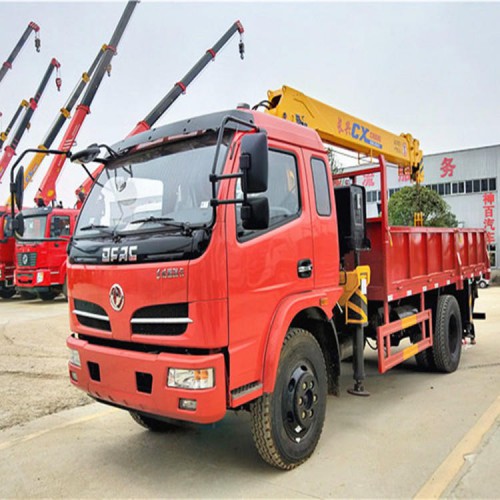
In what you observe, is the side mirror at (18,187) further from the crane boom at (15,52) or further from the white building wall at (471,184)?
the white building wall at (471,184)

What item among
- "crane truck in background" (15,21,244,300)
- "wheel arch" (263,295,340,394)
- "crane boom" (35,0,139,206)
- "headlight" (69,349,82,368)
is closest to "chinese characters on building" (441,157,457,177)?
"crane boom" (35,0,139,206)

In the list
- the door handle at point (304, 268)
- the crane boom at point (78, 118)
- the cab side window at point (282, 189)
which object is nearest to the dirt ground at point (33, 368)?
the door handle at point (304, 268)

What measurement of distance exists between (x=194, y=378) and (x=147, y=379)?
363 millimetres

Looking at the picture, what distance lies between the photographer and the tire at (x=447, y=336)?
18.2 ft

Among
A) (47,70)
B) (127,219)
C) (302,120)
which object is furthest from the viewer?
(47,70)

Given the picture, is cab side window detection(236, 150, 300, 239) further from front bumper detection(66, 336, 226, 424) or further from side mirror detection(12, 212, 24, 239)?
side mirror detection(12, 212, 24, 239)

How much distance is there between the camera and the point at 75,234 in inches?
142

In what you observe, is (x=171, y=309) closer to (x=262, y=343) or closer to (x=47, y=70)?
(x=262, y=343)

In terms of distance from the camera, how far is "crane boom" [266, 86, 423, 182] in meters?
4.64

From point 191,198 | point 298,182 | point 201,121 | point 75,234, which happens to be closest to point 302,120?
point 298,182

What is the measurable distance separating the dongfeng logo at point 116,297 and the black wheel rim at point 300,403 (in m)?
1.24

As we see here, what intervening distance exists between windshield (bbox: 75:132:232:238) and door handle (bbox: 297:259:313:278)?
34.9 inches

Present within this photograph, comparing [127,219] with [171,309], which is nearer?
[171,309]

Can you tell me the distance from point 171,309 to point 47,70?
21154mm
